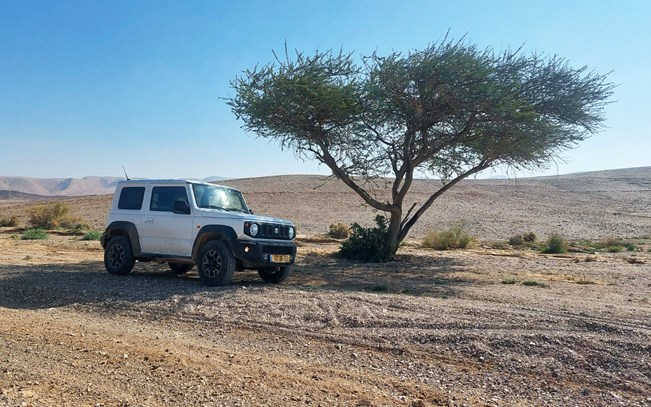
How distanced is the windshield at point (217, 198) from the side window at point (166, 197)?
0.30 metres

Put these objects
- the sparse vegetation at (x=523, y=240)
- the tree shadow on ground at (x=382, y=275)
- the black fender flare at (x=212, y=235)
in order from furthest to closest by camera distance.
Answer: the sparse vegetation at (x=523, y=240) → the tree shadow on ground at (x=382, y=275) → the black fender flare at (x=212, y=235)

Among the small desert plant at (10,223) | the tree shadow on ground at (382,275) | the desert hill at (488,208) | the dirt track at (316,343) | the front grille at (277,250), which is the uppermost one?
the desert hill at (488,208)

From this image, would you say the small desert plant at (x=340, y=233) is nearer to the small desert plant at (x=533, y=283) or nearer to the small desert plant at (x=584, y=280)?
the small desert plant at (x=584, y=280)

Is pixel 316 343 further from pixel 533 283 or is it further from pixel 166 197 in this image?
pixel 533 283

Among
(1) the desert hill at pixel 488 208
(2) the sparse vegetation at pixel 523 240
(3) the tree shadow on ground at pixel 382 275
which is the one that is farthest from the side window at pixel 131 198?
(2) the sparse vegetation at pixel 523 240

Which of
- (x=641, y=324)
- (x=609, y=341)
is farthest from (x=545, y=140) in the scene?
(x=609, y=341)

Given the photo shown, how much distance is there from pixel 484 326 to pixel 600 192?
61.8 m

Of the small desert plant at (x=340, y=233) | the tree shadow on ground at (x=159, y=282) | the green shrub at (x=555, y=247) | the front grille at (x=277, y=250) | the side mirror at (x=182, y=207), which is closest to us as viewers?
the tree shadow on ground at (x=159, y=282)

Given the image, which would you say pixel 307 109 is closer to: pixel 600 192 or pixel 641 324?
pixel 641 324

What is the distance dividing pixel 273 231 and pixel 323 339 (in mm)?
4801

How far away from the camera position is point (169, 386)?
574 centimetres

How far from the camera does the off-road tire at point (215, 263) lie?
38.2 ft

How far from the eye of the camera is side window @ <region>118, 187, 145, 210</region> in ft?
43.5

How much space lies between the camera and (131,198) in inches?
527
